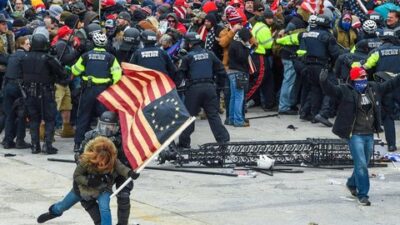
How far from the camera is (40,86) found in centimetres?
1977

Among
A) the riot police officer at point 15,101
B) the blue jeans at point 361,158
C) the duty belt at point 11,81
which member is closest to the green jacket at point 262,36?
the riot police officer at point 15,101

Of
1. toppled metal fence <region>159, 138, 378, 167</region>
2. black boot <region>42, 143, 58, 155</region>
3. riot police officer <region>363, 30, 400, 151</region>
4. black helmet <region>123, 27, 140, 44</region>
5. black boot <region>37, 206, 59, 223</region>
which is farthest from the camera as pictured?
black helmet <region>123, 27, 140, 44</region>

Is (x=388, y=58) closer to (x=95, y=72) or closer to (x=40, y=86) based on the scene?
(x=95, y=72)

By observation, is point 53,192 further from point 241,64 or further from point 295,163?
point 241,64

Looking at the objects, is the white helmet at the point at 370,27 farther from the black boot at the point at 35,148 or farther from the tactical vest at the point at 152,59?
the black boot at the point at 35,148

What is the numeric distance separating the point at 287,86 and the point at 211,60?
396 cm

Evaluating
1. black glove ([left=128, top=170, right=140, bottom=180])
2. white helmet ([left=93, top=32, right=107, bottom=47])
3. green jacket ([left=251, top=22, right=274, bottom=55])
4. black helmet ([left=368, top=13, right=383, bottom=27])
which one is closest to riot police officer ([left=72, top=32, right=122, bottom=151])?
white helmet ([left=93, top=32, right=107, bottom=47])

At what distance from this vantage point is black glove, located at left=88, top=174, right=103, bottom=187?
544 inches

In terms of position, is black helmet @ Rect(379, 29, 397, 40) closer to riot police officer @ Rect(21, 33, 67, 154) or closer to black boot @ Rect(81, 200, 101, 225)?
riot police officer @ Rect(21, 33, 67, 154)

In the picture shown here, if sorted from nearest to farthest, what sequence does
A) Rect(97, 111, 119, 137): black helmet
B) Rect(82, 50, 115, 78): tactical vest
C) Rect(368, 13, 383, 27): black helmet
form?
Rect(97, 111, 119, 137): black helmet < Rect(82, 50, 115, 78): tactical vest < Rect(368, 13, 383, 27): black helmet

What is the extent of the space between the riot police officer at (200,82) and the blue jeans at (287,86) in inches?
144

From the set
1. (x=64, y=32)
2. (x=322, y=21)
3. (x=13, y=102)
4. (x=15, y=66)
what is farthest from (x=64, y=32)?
(x=322, y=21)

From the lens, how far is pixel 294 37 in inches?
914

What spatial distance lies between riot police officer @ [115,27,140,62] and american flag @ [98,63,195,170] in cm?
572
